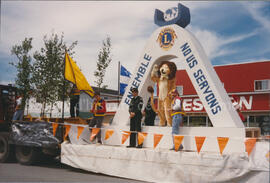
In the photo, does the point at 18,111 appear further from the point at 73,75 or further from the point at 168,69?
the point at 168,69

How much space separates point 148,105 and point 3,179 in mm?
5062

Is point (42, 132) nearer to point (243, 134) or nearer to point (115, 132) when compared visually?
point (115, 132)

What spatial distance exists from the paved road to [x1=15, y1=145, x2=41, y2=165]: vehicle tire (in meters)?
0.24

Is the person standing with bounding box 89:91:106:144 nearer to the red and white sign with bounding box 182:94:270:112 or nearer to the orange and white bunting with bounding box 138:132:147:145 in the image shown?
the orange and white bunting with bounding box 138:132:147:145

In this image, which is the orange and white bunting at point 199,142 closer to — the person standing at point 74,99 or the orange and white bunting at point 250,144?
the orange and white bunting at point 250,144

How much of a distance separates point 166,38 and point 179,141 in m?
3.25

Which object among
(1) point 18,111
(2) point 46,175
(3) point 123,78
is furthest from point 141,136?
(3) point 123,78

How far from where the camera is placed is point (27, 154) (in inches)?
379

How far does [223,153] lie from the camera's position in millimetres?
6410

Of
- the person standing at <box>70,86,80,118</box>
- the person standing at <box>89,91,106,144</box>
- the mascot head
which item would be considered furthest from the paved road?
the mascot head

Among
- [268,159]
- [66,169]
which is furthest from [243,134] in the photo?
[66,169]

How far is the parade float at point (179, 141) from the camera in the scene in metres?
6.03

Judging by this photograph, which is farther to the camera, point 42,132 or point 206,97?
point 42,132

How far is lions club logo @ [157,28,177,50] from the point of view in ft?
27.7
